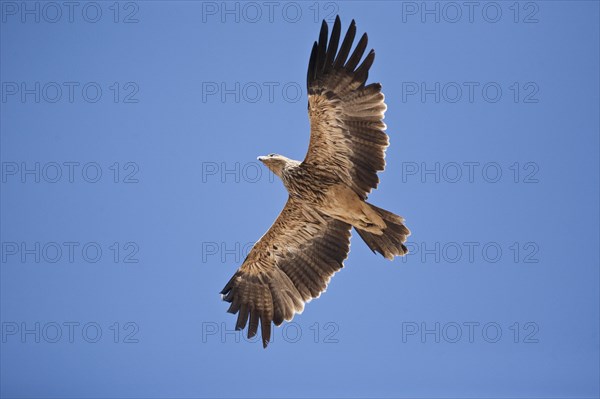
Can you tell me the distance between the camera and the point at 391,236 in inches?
478

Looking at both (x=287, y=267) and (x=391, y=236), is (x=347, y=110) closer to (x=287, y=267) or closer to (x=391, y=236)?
(x=391, y=236)

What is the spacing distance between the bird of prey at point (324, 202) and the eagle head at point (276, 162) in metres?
0.01

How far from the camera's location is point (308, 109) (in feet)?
39.0

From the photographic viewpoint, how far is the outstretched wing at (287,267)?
42.9 ft

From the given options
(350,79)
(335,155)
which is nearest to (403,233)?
(335,155)

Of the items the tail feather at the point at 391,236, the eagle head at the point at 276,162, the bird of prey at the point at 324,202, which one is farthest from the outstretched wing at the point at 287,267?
the tail feather at the point at 391,236

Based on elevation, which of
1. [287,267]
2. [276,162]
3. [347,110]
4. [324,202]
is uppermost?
[347,110]

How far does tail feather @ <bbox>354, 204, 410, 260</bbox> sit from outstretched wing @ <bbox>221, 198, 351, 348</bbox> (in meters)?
1.08

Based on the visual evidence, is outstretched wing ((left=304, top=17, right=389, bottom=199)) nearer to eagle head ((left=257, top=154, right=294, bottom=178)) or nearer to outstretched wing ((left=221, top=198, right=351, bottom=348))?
eagle head ((left=257, top=154, right=294, bottom=178))

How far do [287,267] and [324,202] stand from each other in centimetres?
139

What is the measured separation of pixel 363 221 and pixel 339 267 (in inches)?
44.8

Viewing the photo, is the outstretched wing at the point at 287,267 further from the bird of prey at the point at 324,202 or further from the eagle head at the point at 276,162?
the eagle head at the point at 276,162

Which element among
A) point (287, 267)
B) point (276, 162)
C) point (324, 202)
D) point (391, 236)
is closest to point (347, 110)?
point (276, 162)

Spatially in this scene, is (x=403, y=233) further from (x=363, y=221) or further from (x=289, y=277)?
(x=289, y=277)
